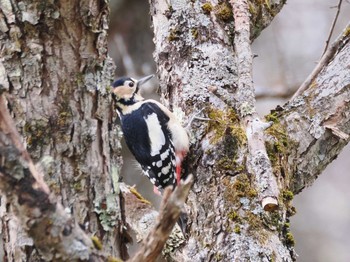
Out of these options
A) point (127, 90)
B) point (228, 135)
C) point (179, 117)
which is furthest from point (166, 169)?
point (228, 135)

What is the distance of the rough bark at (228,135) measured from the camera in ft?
8.36

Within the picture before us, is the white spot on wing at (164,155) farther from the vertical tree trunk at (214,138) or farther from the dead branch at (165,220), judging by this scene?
the dead branch at (165,220)

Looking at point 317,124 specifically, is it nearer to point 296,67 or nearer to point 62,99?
point 62,99

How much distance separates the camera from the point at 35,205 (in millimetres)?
1474

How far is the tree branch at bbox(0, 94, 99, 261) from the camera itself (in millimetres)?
1429

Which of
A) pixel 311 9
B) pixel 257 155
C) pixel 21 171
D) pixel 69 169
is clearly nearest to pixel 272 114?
pixel 257 155

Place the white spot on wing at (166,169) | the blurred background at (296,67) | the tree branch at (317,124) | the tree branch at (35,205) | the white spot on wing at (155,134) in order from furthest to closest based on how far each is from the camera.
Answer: the blurred background at (296,67), the white spot on wing at (155,134), the white spot on wing at (166,169), the tree branch at (317,124), the tree branch at (35,205)

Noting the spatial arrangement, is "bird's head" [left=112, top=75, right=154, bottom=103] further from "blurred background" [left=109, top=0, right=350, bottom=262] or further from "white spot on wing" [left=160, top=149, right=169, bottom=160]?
"blurred background" [left=109, top=0, right=350, bottom=262]

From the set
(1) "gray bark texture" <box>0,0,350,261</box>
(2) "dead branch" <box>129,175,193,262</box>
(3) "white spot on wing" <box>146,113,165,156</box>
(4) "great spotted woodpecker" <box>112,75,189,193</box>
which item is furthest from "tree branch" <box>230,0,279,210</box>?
(3) "white spot on wing" <box>146,113,165,156</box>

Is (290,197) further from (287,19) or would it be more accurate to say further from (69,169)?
(287,19)

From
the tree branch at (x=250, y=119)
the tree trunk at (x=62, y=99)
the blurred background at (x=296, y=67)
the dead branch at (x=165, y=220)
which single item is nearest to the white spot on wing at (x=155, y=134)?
the tree branch at (x=250, y=119)

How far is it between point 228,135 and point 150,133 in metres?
1.15

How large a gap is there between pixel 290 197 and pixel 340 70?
0.63 metres

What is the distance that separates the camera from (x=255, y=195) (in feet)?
8.56
